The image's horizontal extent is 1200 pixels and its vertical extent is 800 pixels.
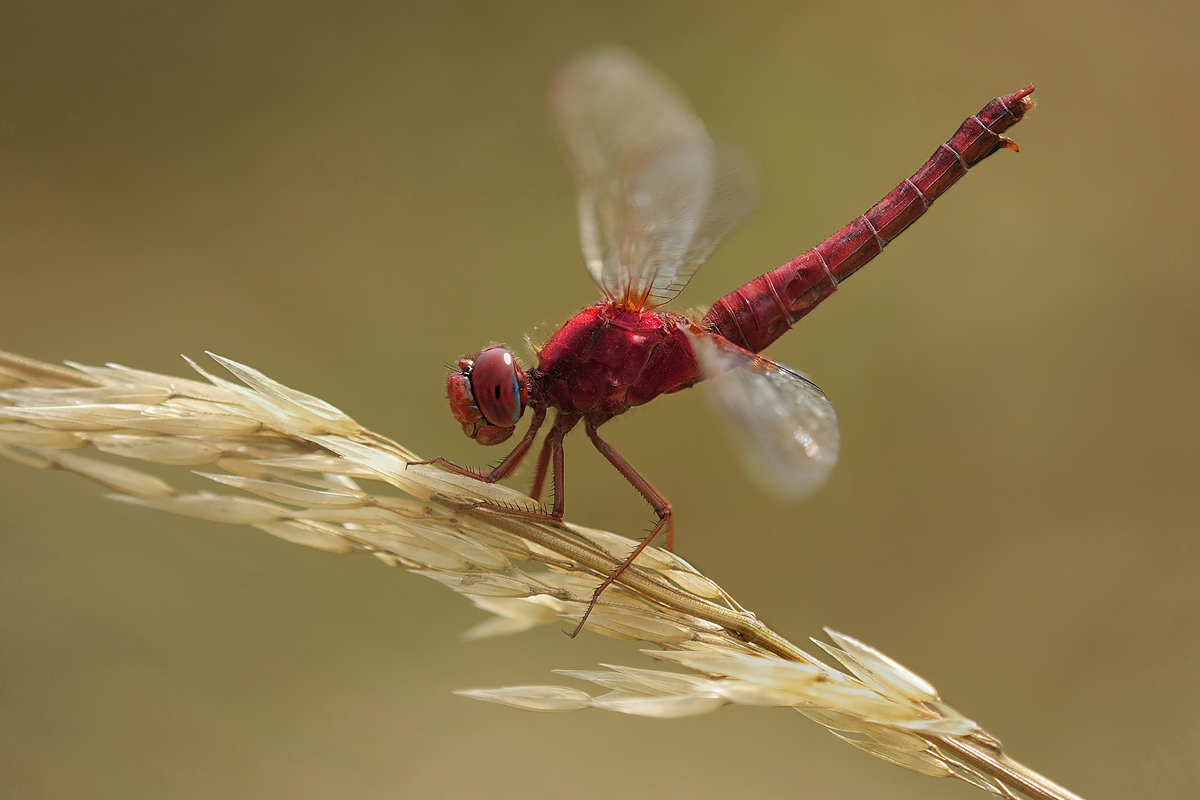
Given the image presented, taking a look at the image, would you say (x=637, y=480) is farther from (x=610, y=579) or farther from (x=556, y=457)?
(x=610, y=579)

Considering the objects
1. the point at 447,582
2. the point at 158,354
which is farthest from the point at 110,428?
the point at 158,354

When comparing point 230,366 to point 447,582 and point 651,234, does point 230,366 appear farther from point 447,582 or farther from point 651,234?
point 651,234

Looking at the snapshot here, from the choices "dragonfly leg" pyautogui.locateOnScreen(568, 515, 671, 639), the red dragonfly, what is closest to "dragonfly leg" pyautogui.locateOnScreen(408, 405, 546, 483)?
the red dragonfly

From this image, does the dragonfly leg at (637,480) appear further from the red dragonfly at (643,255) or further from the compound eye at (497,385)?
the compound eye at (497,385)

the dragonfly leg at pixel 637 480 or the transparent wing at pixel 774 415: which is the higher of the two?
the transparent wing at pixel 774 415

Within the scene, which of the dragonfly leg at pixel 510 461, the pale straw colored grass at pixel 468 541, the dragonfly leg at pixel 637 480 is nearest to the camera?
the pale straw colored grass at pixel 468 541

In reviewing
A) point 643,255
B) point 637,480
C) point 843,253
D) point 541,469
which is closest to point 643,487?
point 637,480

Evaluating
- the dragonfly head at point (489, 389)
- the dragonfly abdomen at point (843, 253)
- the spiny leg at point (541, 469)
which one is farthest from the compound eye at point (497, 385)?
the dragonfly abdomen at point (843, 253)

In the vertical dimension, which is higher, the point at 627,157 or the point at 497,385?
the point at 627,157
